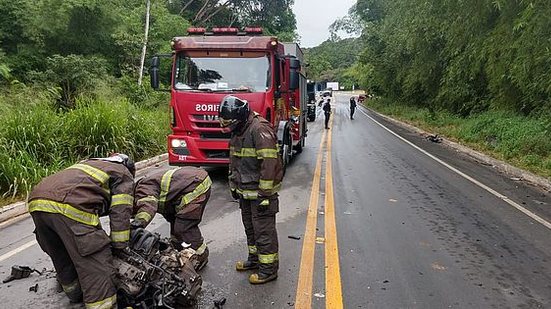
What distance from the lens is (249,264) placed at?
455 centimetres


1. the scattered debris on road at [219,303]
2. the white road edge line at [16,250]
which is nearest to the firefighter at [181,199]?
the scattered debris on road at [219,303]

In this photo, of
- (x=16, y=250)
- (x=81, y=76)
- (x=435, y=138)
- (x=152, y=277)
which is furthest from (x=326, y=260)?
(x=81, y=76)

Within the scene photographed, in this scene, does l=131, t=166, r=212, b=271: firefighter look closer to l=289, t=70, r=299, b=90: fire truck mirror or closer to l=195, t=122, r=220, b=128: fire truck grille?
l=195, t=122, r=220, b=128: fire truck grille

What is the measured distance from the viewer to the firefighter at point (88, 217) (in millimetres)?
3186

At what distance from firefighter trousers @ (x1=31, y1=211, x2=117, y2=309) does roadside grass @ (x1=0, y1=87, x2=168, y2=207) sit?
4.13 m

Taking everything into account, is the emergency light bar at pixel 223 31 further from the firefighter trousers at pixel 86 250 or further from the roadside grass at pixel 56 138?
the firefighter trousers at pixel 86 250

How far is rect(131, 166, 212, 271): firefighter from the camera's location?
4.03 m

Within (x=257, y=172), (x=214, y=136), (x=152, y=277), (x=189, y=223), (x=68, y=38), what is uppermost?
(x=68, y=38)

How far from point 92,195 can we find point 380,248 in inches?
126

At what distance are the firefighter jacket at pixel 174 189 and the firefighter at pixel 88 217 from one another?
50 cm

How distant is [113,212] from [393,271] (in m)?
2.69

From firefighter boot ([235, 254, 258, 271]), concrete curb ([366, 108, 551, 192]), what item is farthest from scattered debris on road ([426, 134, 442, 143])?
firefighter boot ([235, 254, 258, 271])

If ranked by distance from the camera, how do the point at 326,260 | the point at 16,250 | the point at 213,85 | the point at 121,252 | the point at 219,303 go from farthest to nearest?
1. the point at 213,85
2. the point at 16,250
3. the point at 326,260
4. the point at 219,303
5. the point at 121,252

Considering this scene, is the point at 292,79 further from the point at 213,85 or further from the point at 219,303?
the point at 219,303
